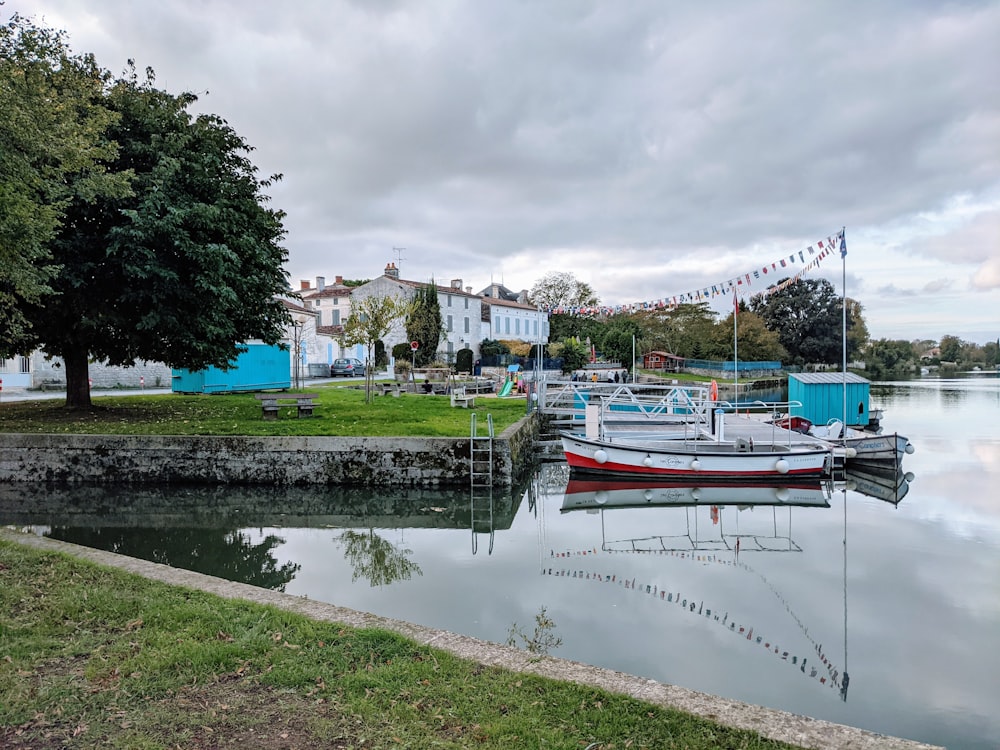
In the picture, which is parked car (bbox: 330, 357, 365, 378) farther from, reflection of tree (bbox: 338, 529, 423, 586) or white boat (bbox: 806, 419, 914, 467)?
reflection of tree (bbox: 338, 529, 423, 586)

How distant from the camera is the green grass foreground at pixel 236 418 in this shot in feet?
50.0

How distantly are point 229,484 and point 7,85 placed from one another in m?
8.35

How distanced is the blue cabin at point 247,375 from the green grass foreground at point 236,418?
262cm

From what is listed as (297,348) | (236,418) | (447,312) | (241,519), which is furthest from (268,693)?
(447,312)

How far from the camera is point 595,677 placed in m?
4.23

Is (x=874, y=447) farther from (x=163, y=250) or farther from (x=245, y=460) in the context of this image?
(x=163, y=250)

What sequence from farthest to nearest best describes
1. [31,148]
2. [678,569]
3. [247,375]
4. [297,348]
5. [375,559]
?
[297,348] < [247,375] < [375,559] < [678,569] < [31,148]

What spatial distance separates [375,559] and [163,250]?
32.9 feet

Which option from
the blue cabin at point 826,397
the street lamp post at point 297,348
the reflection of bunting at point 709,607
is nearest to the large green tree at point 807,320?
the blue cabin at point 826,397

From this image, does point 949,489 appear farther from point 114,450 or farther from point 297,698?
point 114,450

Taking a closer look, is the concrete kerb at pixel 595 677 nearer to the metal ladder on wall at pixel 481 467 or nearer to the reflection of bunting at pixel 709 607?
the reflection of bunting at pixel 709 607

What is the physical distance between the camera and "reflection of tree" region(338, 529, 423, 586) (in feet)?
28.4

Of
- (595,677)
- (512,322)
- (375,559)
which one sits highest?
(512,322)

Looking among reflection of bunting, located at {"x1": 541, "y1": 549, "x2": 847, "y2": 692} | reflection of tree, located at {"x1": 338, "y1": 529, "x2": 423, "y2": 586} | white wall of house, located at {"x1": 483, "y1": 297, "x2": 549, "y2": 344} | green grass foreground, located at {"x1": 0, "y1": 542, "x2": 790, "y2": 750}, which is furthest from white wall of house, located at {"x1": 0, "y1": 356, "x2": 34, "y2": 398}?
white wall of house, located at {"x1": 483, "y1": 297, "x2": 549, "y2": 344}
